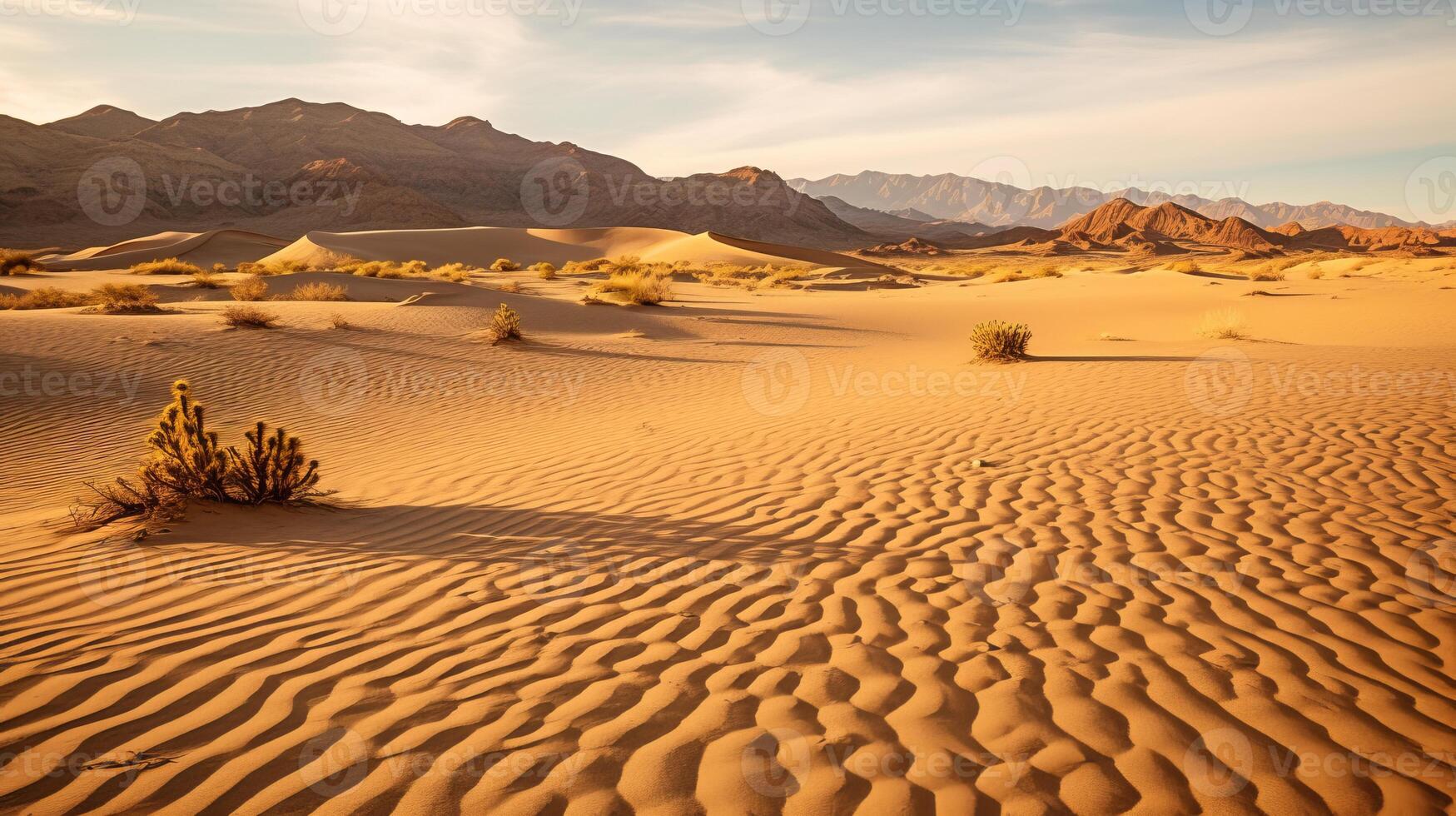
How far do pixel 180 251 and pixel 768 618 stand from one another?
144 feet

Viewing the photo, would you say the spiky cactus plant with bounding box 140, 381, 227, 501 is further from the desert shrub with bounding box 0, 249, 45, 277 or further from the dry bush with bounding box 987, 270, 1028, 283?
the dry bush with bounding box 987, 270, 1028, 283

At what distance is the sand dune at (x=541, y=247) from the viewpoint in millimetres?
37188

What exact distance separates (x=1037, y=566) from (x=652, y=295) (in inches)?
656

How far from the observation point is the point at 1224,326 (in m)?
14.8

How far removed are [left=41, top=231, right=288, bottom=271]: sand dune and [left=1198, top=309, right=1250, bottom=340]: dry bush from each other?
3923 cm

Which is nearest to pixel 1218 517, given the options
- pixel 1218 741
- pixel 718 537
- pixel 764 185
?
pixel 1218 741

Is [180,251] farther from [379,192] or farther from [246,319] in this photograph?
[379,192]

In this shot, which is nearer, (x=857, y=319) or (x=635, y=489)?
(x=635, y=489)

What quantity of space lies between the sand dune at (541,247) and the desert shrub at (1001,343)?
2736 centimetres

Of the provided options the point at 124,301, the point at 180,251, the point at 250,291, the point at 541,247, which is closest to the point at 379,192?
the point at 541,247

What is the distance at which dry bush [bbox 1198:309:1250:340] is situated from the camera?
14.7m

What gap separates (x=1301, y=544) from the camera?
14.2ft

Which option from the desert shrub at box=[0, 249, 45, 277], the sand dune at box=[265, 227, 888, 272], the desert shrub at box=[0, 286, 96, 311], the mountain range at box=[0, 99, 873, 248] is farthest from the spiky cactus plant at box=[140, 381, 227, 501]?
the mountain range at box=[0, 99, 873, 248]

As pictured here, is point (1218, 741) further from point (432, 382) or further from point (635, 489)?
point (432, 382)
